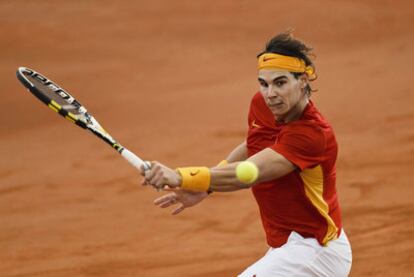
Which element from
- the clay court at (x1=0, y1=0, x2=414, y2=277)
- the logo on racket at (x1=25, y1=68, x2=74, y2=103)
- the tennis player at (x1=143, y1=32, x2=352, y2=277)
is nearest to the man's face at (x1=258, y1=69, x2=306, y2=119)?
the tennis player at (x1=143, y1=32, x2=352, y2=277)

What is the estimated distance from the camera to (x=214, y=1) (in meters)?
18.5

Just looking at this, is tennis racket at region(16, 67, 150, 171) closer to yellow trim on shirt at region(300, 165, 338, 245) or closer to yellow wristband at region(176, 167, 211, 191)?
A: yellow wristband at region(176, 167, 211, 191)

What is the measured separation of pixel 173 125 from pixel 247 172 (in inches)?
328

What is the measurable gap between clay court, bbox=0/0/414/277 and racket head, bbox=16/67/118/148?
301 centimetres

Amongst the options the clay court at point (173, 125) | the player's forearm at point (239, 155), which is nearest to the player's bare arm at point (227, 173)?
the player's forearm at point (239, 155)

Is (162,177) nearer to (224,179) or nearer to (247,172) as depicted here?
(224,179)

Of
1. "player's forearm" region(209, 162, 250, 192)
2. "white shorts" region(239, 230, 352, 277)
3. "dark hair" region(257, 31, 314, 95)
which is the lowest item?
"white shorts" region(239, 230, 352, 277)

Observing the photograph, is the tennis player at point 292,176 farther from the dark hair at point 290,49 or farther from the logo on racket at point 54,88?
the logo on racket at point 54,88

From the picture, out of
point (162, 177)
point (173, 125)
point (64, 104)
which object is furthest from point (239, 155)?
point (173, 125)

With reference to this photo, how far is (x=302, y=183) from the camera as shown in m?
6.06

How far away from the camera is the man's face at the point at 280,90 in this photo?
19.8 ft

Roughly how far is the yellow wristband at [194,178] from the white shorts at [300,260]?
0.74 metres

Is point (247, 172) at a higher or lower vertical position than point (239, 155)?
lower

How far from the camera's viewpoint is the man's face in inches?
238
